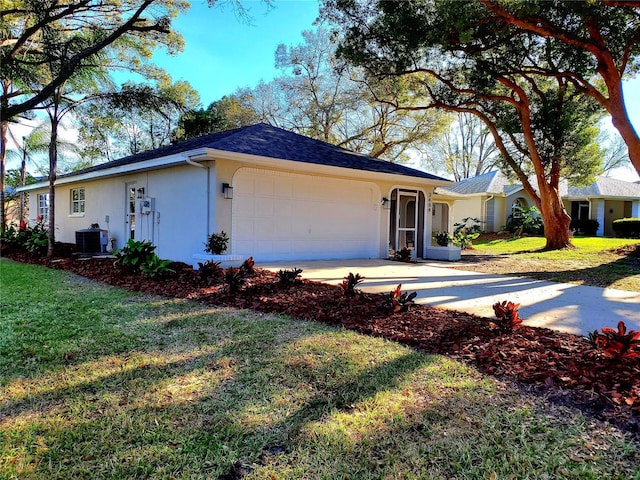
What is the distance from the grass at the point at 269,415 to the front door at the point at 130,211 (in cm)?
801

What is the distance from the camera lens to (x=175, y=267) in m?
8.42

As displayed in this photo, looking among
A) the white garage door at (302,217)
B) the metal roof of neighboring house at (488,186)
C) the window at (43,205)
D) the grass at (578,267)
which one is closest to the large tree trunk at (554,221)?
the grass at (578,267)

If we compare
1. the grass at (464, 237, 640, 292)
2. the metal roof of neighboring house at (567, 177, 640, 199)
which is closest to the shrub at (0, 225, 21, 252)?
the grass at (464, 237, 640, 292)

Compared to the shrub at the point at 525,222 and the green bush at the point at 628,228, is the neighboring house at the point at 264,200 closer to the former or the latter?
the shrub at the point at 525,222

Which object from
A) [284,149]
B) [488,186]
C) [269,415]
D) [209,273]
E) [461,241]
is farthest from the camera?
[488,186]

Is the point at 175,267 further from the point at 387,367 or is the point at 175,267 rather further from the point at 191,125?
the point at 191,125

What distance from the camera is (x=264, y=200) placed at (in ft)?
32.8

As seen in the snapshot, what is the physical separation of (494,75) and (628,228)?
15.7 meters

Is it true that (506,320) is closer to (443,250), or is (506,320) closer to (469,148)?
(443,250)

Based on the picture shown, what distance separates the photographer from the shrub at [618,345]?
3.24 meters

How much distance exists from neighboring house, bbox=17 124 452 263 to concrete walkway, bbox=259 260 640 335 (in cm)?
127

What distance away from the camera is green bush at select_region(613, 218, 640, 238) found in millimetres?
22266

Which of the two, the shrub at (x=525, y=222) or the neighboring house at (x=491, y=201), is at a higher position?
the neighboring house at (x=491, y=201)

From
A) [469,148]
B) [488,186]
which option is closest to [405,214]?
→ [488,186]
